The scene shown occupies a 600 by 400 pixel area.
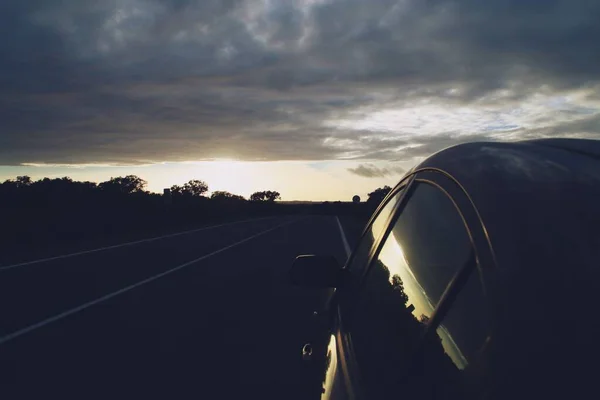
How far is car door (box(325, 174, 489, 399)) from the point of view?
1.70 m

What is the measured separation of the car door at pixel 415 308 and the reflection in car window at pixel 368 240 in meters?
0.17

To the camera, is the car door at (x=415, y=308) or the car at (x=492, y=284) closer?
the car at (x=492, y=284)

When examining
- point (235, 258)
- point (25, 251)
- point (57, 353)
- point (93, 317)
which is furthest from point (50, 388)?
point (25, 251)

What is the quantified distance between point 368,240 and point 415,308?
1.68 meters

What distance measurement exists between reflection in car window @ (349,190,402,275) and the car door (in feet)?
0.55

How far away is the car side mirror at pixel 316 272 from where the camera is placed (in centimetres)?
351

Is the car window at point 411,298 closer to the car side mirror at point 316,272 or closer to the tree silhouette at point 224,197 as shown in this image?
the car side mirror at point 316,272

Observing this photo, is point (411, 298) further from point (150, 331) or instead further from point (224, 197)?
point (224, 197)

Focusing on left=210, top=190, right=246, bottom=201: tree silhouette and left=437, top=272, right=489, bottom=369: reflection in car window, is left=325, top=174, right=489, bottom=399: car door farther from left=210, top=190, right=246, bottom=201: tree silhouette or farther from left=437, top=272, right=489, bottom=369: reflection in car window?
left=210, top=190, right=246, bottom=201: tree silhouette

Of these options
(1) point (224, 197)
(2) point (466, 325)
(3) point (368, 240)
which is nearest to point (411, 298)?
(2) point (466, 325)

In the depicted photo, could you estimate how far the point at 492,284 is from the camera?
1.48 meters

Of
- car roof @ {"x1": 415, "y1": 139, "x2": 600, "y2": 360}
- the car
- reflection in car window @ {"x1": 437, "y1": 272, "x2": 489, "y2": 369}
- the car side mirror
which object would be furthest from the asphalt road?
car roof @ {"x1": 415, "y1": 139, "x2": 600, "y2": 360}

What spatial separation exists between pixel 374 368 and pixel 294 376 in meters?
4.21

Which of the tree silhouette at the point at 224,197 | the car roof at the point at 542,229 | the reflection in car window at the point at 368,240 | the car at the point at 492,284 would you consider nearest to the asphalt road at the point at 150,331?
the reflection in car window at the point at 368,240
